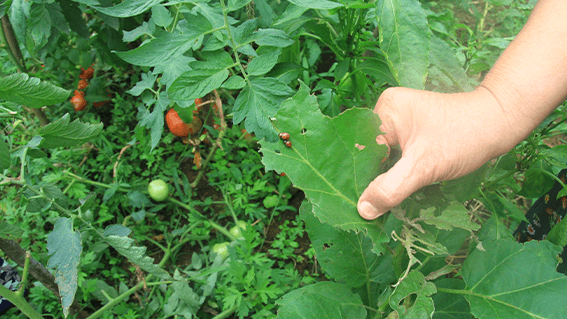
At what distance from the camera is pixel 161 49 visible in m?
0.99

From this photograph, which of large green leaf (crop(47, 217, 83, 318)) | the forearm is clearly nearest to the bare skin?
the forearm

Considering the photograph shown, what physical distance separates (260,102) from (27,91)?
691 millimetres

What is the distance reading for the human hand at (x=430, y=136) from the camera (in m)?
0.96

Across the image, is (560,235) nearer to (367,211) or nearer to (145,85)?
(367,211)

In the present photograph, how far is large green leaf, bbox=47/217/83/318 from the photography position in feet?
3.33

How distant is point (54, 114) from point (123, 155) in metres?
0.59

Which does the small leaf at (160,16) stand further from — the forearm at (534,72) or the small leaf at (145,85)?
the forearm at (534,72)

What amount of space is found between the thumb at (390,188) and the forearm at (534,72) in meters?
0.35

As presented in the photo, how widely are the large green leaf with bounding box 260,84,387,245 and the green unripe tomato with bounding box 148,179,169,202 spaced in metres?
1.20

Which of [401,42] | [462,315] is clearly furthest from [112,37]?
[462,315]

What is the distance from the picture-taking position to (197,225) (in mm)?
2064

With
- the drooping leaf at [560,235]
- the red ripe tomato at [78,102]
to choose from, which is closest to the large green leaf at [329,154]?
Result: the drooping leaf at [560,235]

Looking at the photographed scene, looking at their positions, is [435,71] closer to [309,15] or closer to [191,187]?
[309,15]

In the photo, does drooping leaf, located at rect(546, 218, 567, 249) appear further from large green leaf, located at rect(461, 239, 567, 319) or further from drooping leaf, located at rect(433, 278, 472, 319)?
drooping leaf, located at rect(433, 278, 472, 319)
